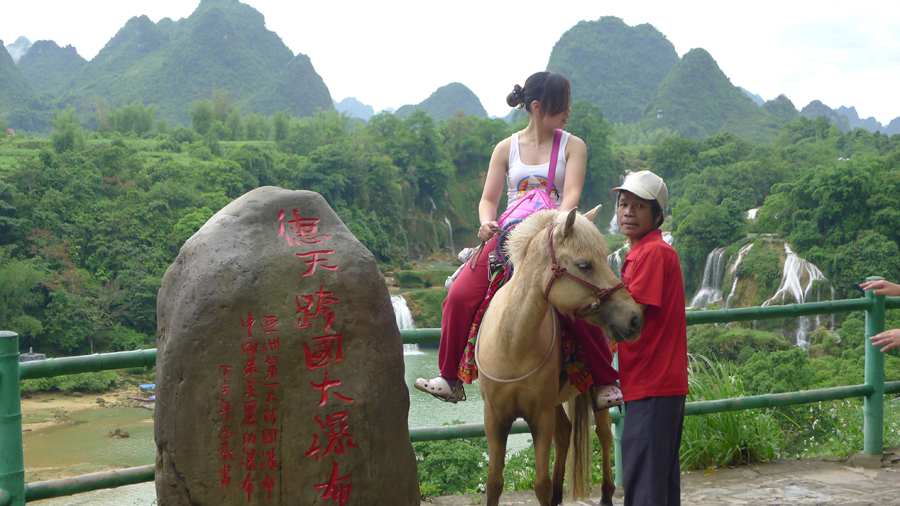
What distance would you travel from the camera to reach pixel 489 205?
3117 millimetres

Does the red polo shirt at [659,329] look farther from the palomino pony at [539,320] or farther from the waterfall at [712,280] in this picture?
the waterfall at [712,280]

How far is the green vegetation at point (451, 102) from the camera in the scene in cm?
12656

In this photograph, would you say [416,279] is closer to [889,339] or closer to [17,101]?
[889,339]

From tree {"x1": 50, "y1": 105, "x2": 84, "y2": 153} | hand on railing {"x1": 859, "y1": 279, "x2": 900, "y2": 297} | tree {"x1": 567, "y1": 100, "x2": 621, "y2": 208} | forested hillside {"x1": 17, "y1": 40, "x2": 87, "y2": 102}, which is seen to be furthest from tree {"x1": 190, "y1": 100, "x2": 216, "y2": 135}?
hand on railing {"x1": 859, "y1": 279, "x2": 900, "y2": 297}

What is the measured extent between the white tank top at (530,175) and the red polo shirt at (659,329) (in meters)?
0.81

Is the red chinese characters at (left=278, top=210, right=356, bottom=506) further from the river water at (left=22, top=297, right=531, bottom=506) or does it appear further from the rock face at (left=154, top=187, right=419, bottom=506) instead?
the river water at (left=22, top=297, right=531, bottom=506)

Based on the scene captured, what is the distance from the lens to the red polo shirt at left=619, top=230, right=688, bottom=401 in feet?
7.39

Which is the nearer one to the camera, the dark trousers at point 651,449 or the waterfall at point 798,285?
the dark trousers at point 651,449

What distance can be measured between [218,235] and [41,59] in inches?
4600

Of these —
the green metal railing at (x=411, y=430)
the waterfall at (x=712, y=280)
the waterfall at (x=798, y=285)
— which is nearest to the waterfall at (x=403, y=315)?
the waterfall at (x=712, y=280)

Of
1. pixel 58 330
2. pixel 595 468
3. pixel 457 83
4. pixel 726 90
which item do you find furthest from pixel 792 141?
pixel 457 83

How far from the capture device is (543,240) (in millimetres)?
2459

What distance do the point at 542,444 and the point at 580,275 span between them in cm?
70

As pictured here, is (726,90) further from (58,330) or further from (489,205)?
(489,205)
